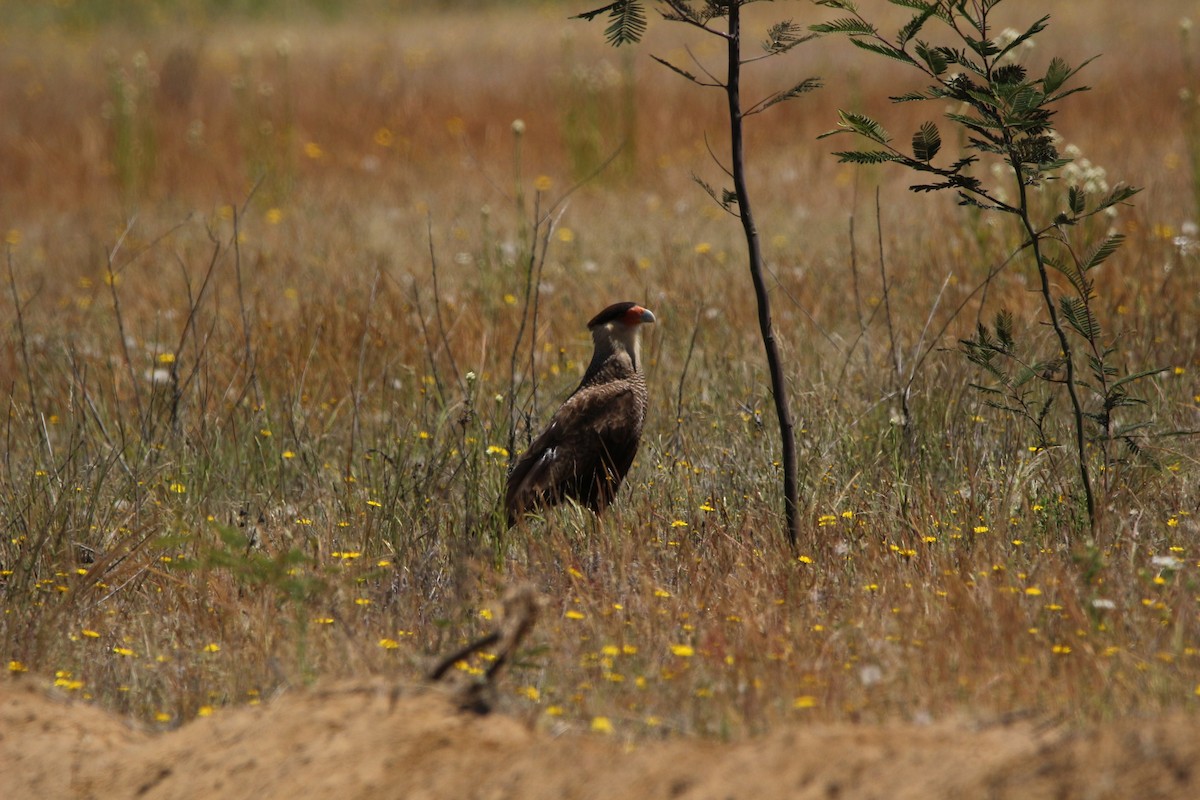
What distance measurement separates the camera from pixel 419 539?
406 centimetres

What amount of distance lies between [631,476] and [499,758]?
7.84 feet

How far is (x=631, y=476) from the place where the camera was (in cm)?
477

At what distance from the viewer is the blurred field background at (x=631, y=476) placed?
3.00 metres

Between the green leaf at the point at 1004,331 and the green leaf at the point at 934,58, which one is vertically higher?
the green leaf at the point at 934,58

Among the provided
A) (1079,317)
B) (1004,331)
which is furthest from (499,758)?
(1079,317)

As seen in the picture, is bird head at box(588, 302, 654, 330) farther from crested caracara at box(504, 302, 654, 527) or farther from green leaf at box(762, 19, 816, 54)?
green leaf at box(762, 19, 816, 54)

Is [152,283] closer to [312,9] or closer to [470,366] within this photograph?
[470,366]

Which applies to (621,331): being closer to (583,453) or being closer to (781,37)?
(583,453)

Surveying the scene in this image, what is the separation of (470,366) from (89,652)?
2910 millimetres

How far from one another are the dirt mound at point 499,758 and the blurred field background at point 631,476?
21 cm

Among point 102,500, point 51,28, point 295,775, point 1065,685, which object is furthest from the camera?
point 51,28

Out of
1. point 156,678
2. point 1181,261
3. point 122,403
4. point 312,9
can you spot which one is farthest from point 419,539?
point 312,9

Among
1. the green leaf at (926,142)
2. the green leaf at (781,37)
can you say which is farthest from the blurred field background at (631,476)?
the green leaf at (781,37)

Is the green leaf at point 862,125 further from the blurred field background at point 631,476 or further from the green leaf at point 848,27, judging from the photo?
the blurred field background at point 631,476
